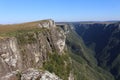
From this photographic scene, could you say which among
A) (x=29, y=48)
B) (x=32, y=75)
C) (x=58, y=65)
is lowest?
(x=58, y=65)

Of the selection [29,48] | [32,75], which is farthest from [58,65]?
[32,75]

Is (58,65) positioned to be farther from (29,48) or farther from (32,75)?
(32,75)

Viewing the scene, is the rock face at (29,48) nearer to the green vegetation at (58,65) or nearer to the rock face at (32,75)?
the green vegetation at (58,65)

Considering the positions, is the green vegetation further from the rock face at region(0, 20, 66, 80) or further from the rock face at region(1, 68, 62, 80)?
the rock face at region(1, 68, 62, 80)

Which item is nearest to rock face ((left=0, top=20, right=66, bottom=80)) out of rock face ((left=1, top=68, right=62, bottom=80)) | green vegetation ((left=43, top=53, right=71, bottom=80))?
green vegetation ((left=43, top=53, right=71, bottom=80))

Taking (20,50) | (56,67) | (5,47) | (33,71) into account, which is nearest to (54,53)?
(56,67)

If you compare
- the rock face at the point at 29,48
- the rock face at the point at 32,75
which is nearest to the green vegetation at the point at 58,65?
the rock face at the point at 29,48

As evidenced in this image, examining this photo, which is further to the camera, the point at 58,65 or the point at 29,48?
the point at 58,65
